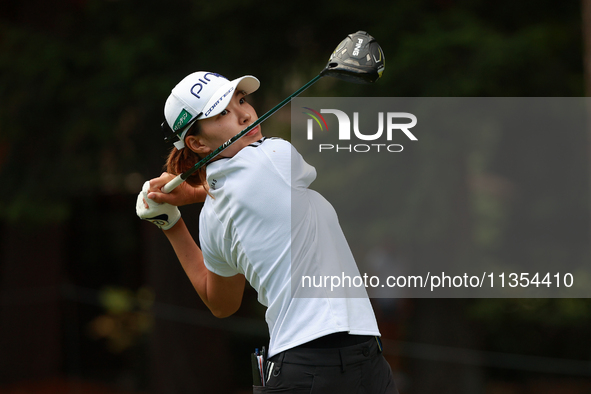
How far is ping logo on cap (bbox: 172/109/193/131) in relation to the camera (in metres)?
2.21

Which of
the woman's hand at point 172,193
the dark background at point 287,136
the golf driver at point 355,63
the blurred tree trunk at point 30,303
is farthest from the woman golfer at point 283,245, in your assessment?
the blurred tree trunk at point 30,303

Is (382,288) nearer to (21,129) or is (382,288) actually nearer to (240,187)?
(21,129)

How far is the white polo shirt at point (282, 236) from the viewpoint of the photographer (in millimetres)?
2027

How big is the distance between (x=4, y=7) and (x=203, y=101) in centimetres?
688

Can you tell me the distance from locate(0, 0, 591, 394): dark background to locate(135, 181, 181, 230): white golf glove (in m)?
2.82

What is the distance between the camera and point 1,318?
7938 millimetres

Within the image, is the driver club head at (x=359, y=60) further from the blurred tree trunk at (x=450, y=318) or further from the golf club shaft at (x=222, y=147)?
the blurred tree trunk at (x=450, y=318)

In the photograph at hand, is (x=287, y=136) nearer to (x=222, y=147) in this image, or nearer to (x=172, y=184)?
(x=172, y=184)

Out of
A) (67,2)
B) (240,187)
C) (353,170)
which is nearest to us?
(240,187)

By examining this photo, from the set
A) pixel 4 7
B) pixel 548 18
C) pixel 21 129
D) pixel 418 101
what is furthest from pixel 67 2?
pixel 548 18

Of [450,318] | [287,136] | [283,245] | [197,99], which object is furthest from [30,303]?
[283,245]

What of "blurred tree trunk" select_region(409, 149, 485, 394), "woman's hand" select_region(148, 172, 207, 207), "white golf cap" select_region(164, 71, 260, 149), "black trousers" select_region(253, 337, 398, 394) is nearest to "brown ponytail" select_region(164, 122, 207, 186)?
"woman's hand" select_region(148, 172, 207, 207)

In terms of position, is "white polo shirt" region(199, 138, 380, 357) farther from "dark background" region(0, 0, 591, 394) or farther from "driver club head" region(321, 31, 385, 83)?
"dark background" region(0, 0, 591, 394)

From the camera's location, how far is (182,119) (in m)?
2.22
